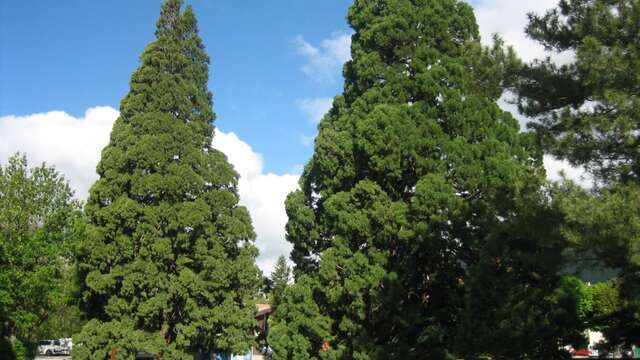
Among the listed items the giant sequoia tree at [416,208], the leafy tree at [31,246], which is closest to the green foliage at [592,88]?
the giant sequoia tree at [416,208]

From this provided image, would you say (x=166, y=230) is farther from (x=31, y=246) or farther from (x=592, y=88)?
(x=592, y=88)

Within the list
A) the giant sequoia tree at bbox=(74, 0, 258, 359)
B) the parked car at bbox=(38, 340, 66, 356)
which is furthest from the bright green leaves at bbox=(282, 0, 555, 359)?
the parked car at bbox=(38, 340, 66, 356)

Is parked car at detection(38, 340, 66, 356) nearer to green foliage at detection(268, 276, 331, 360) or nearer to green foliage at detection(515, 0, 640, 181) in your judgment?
green foliage at detection(268, 276, 331, 360)

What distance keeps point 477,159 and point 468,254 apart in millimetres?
2453

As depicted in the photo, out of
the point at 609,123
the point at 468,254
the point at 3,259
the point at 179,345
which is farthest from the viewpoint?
the point at 3,259

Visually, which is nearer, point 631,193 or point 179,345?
point 631,193

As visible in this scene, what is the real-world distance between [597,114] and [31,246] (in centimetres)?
2201

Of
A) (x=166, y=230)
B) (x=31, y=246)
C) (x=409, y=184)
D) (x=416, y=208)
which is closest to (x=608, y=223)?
(x=416, y=208)

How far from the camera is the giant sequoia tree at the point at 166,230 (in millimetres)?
20156

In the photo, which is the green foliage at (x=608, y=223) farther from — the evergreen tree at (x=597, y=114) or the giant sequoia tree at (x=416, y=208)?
the giant sequoia tree at (x=416, y=208)

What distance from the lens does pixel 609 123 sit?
9.38m

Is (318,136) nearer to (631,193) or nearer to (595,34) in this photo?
(595,34)

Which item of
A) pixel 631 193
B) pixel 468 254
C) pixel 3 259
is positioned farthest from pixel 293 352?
pixel 3 259

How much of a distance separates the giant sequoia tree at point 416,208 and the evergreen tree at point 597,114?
330 cm
